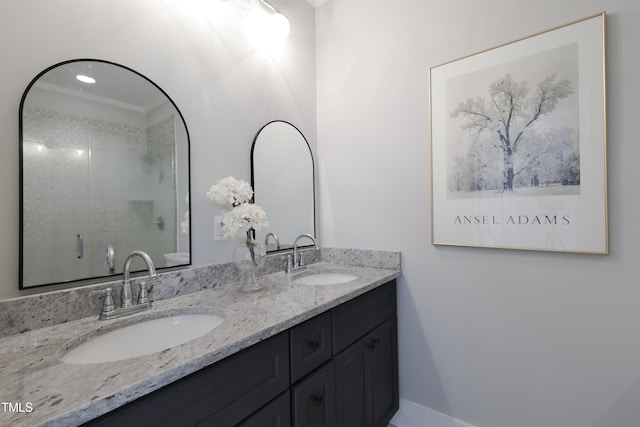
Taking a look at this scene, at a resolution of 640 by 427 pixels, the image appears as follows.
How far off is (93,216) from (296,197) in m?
1.08

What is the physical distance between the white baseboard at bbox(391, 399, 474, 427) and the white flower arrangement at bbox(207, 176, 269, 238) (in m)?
1.36

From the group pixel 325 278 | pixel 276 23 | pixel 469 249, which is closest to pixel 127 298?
pixel 325 278

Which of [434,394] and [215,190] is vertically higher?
[215,190]

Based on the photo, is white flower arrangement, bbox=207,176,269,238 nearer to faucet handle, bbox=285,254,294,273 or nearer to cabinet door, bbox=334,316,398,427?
faucet handle, bbox=285,254,294,273

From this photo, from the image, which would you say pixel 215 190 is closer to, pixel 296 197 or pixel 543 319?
pixel 296 197

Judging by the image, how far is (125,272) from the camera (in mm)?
1047

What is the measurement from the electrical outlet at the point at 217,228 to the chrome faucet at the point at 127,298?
0.40 meters

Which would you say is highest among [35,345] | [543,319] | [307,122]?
[307,122]

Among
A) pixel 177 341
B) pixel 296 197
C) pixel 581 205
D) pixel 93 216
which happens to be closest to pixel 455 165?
pixel 581 205

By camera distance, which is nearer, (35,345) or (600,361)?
(35,345)

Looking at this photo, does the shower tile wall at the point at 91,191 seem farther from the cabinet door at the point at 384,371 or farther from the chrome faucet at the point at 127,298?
the cabinet door at the point at 384,371

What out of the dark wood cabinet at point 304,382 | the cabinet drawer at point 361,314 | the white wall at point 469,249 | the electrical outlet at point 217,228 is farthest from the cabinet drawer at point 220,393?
the white wall at point 469,249

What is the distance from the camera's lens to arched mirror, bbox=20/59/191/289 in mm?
955

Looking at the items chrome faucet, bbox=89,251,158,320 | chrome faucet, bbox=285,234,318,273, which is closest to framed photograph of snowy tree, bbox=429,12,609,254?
chrome faucet, bbox=285,234,318,273
